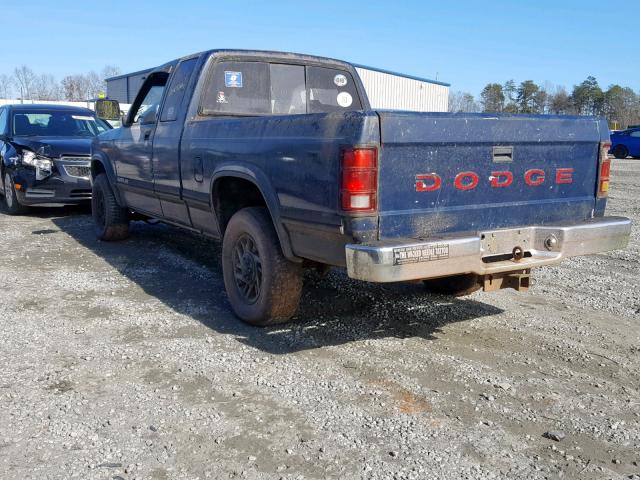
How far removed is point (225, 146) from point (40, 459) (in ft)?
8.10

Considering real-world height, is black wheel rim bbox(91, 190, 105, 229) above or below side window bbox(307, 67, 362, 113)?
below

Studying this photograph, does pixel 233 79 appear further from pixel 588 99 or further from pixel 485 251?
pixel 588 99

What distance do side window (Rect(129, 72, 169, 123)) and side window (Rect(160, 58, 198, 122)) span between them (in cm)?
24

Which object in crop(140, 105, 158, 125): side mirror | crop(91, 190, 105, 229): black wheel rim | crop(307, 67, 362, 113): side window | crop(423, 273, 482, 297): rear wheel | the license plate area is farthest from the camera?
crop(91, 190, 105, 229): black wheel rim

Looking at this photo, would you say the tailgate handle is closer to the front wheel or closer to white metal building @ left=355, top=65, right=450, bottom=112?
the front wheel

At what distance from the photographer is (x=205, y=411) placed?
334cm

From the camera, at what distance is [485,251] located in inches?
151

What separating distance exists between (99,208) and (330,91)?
3.56 meters

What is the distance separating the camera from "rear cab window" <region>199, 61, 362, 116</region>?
5352 mm

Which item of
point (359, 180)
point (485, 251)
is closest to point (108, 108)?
point (359, 180)

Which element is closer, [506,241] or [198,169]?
[506,241]

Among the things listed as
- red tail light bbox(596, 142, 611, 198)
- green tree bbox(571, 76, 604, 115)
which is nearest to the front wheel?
red tail light bbox(596, 142, 611, 198)

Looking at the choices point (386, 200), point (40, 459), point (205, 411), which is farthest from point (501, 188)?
point (40, 459)

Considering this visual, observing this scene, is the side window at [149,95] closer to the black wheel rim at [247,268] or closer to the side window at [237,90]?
the side window at [237,90]
